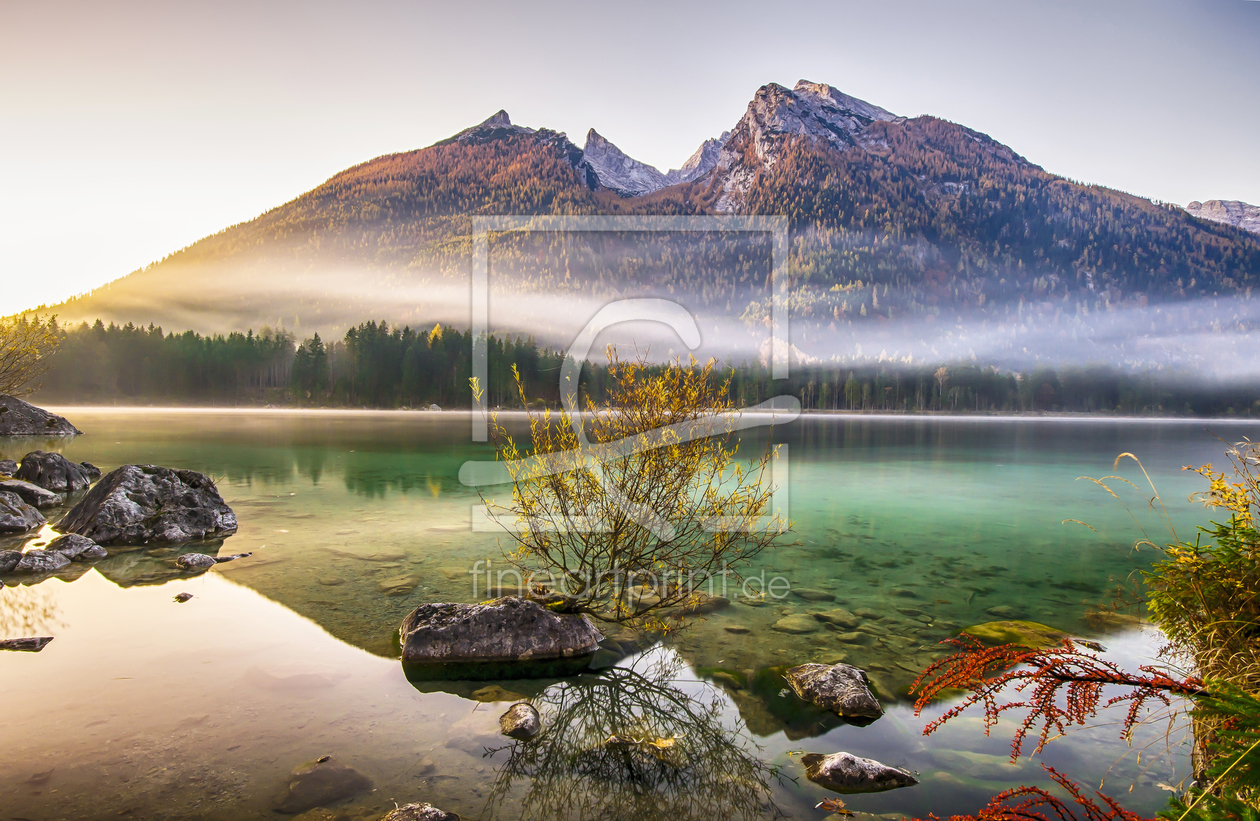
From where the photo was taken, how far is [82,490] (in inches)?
872

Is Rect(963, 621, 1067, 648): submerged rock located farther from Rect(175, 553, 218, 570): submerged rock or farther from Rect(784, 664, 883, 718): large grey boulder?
Rect(175, 553, 218, 570): submerged rock

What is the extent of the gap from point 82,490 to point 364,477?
9.86 m

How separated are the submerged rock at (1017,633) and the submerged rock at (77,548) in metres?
17.2

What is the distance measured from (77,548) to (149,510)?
236 cm

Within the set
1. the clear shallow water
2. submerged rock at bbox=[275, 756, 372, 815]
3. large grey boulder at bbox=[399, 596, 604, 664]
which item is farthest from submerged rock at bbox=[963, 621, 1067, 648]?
submerged rock at bbox=[275, 756, 372, 815]

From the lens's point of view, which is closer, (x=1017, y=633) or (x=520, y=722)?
(x=520, y=722)

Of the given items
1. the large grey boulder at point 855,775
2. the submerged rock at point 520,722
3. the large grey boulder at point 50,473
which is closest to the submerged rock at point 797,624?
the large grey boulder at point 855,775

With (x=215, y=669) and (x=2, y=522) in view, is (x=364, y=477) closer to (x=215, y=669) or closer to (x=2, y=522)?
(x=2, y=522)

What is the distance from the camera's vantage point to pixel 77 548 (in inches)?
521

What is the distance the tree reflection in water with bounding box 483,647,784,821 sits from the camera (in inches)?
223

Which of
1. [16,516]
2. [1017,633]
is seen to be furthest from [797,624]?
[16,516]

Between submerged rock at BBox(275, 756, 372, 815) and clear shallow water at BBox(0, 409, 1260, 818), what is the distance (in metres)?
0.12

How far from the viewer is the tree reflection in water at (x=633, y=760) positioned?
5668mm

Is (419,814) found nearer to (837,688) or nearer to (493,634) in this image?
(493,634)
